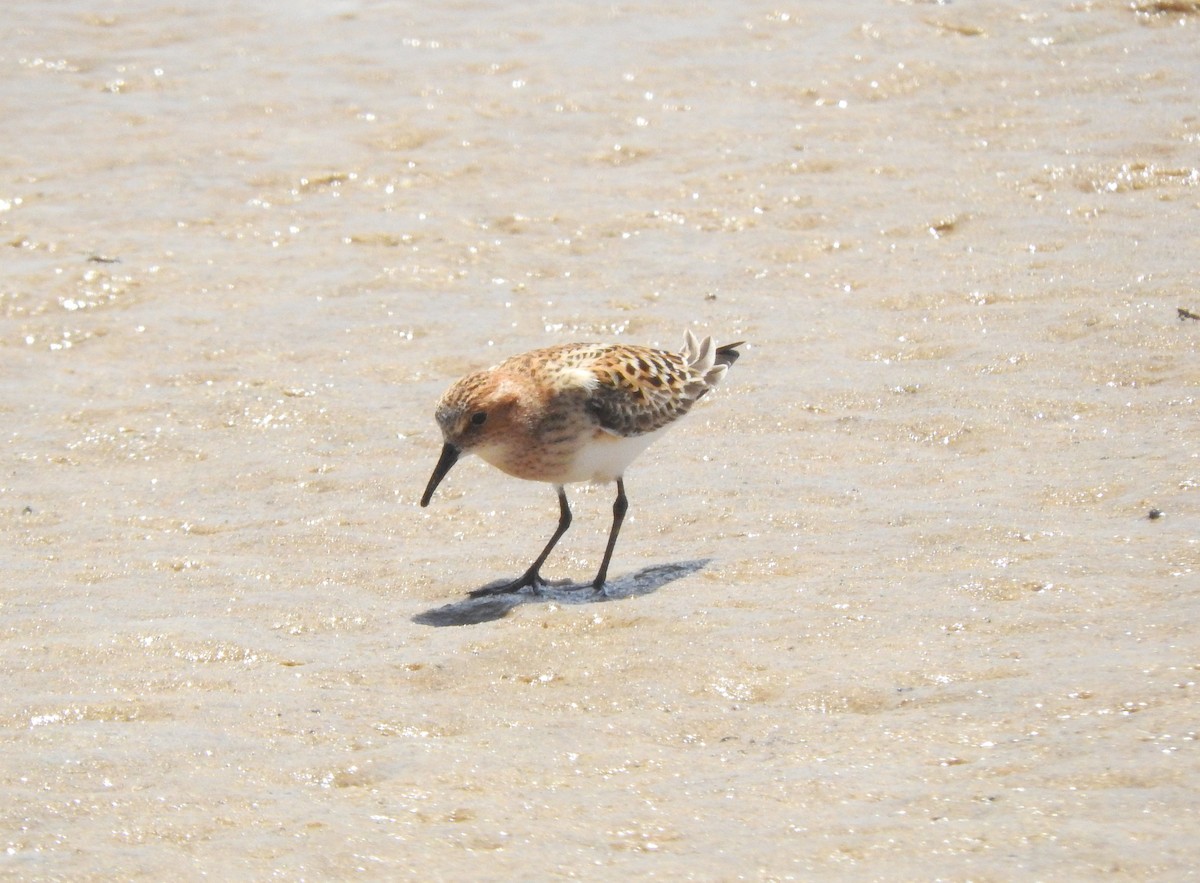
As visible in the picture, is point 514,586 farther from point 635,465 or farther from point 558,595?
point 635,465

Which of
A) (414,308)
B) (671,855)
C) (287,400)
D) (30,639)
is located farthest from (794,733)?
(414,308)

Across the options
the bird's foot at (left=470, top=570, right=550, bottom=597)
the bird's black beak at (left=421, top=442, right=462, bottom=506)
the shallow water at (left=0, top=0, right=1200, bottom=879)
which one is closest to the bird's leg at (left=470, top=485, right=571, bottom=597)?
the bird's foot at (left=470, top=570, right=550, bottom=597)

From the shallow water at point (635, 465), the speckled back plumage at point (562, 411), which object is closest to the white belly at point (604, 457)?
the speckled back plumage at point (562, 411)

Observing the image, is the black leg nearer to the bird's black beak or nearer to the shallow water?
the shallow water

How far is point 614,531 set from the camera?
754 centimetres

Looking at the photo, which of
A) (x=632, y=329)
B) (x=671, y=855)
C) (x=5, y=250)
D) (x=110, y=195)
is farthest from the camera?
(x=110, y=195)

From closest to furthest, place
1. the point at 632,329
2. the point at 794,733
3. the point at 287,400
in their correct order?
the point at 794,733 → the point at 287,400 → the point at 632,329

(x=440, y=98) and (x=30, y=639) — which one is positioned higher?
(x=440, y=98)

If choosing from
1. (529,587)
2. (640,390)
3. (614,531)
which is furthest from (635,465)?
(529,587)

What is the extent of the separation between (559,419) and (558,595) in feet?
2.67

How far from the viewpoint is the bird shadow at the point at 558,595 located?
6.97 meters

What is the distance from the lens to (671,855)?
14.8 ft

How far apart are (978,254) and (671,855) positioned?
23.8ft

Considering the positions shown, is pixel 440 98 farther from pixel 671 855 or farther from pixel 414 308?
pixel 671 855
